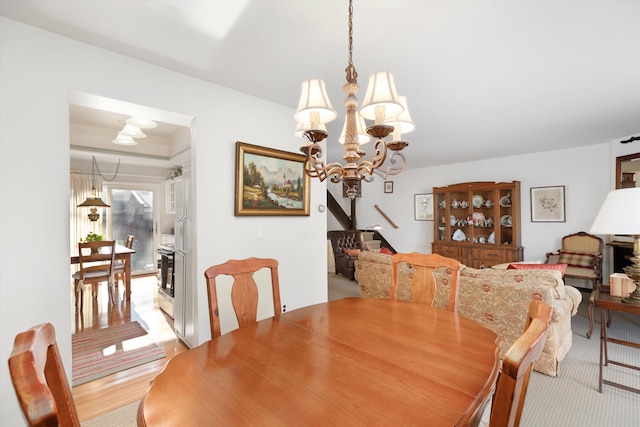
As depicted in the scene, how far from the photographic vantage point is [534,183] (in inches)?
210

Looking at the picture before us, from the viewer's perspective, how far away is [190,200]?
2.61 m

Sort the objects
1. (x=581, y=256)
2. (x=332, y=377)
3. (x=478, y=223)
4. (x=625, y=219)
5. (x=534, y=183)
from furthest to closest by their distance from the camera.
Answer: (x=478, y=223)
(x=534, y=183)
(x=581, y=256)
(x=625, y=219)
(x=332, y=377)

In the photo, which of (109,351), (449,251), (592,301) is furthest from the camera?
(449,251)

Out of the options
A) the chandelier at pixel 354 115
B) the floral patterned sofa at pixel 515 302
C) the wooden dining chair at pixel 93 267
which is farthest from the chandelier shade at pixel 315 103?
the wooden dining chair at pixel 93 267

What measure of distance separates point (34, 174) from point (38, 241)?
414 mm

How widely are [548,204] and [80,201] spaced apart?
843 cm

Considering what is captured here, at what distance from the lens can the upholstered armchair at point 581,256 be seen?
13.5 ft

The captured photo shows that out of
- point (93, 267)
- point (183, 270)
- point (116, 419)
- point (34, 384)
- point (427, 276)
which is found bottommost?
point (116, 419)

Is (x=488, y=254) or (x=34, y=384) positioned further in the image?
(x=488, y=254)

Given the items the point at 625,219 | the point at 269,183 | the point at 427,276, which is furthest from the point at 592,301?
the point at 269,183

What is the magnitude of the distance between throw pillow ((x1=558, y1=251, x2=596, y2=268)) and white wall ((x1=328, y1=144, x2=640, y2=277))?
59 centimetres

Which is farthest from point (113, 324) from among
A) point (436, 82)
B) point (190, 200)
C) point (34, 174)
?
point (436, 82)

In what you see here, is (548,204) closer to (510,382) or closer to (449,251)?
(449,251)

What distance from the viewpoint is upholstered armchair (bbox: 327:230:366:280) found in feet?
19.2
